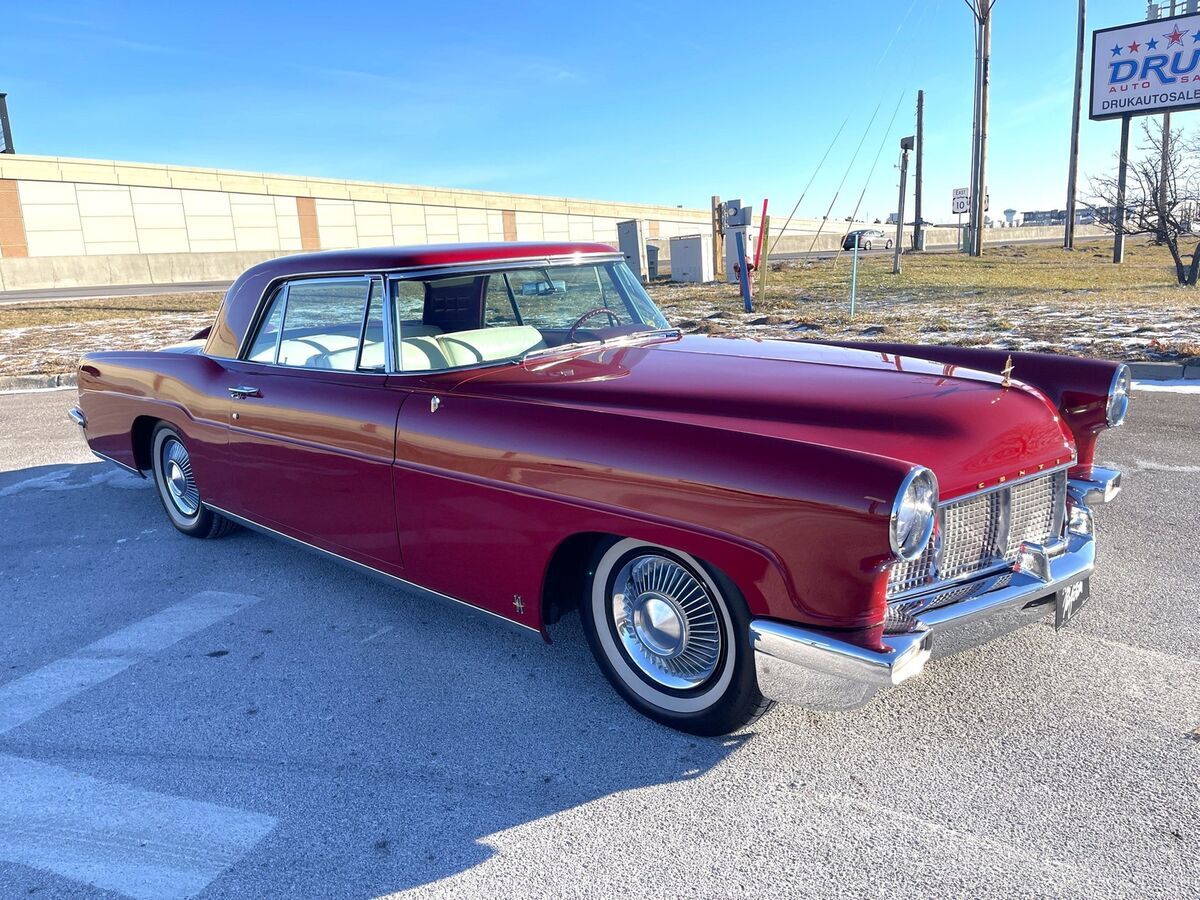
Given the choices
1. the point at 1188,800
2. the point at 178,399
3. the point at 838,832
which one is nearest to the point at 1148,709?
the point at 1188,800

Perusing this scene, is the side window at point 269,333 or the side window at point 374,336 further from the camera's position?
the side window at point 269,333

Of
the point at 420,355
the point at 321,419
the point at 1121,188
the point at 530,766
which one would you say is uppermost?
the point at 1121,188

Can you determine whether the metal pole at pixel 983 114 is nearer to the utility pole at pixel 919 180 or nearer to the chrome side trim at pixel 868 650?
the utility pole at pixel 919 180

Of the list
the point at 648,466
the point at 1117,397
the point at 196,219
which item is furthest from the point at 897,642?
the point at 196,219

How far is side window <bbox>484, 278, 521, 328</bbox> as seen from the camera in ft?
12.8

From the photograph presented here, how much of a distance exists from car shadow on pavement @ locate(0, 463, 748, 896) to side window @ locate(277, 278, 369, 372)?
108cm

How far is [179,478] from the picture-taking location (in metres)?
5.11

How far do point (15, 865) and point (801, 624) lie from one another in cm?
222

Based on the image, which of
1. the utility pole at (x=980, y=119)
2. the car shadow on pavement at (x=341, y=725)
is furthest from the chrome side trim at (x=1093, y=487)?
the utility pole at (x=980, y=119)

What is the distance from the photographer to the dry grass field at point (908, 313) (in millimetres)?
10852

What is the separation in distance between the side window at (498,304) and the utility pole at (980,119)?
22.1m

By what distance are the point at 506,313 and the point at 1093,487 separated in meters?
2.49

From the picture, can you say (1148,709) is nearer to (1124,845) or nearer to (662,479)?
(1124,845)

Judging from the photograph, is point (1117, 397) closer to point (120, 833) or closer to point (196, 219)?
point (120, 833)
